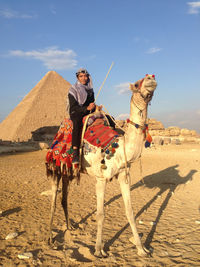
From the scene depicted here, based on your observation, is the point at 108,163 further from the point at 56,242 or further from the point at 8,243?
the point at 8,243

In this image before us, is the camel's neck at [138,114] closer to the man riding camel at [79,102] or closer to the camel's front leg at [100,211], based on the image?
the man riding camel at [79,102]

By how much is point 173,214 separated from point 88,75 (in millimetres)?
3555

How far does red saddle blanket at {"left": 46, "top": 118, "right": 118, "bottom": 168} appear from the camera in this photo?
3092 millimetres

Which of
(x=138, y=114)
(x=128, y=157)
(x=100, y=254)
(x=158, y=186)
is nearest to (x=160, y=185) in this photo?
(x=158, y=186)

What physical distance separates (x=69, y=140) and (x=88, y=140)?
48cm

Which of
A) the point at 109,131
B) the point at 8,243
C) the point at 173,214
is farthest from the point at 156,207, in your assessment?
the point at 8,243

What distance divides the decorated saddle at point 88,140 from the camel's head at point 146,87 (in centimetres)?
73

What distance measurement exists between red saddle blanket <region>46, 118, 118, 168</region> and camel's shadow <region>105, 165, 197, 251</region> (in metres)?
1.60

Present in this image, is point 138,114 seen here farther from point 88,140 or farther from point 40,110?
point 40,110

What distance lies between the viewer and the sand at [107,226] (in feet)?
9.76

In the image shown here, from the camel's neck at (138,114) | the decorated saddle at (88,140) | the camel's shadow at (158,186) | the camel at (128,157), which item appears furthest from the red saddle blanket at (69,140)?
the camel's shadow at (158,186)

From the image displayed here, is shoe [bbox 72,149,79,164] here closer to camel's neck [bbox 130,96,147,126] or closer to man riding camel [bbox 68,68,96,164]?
man riding camel [bbox 68,68,96,164]

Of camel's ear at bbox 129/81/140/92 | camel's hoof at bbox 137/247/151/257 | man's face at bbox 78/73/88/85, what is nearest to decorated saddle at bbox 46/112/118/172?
man's face at bbox 78/73/88/85

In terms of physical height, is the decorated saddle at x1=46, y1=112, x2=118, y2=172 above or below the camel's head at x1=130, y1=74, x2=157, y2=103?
below
